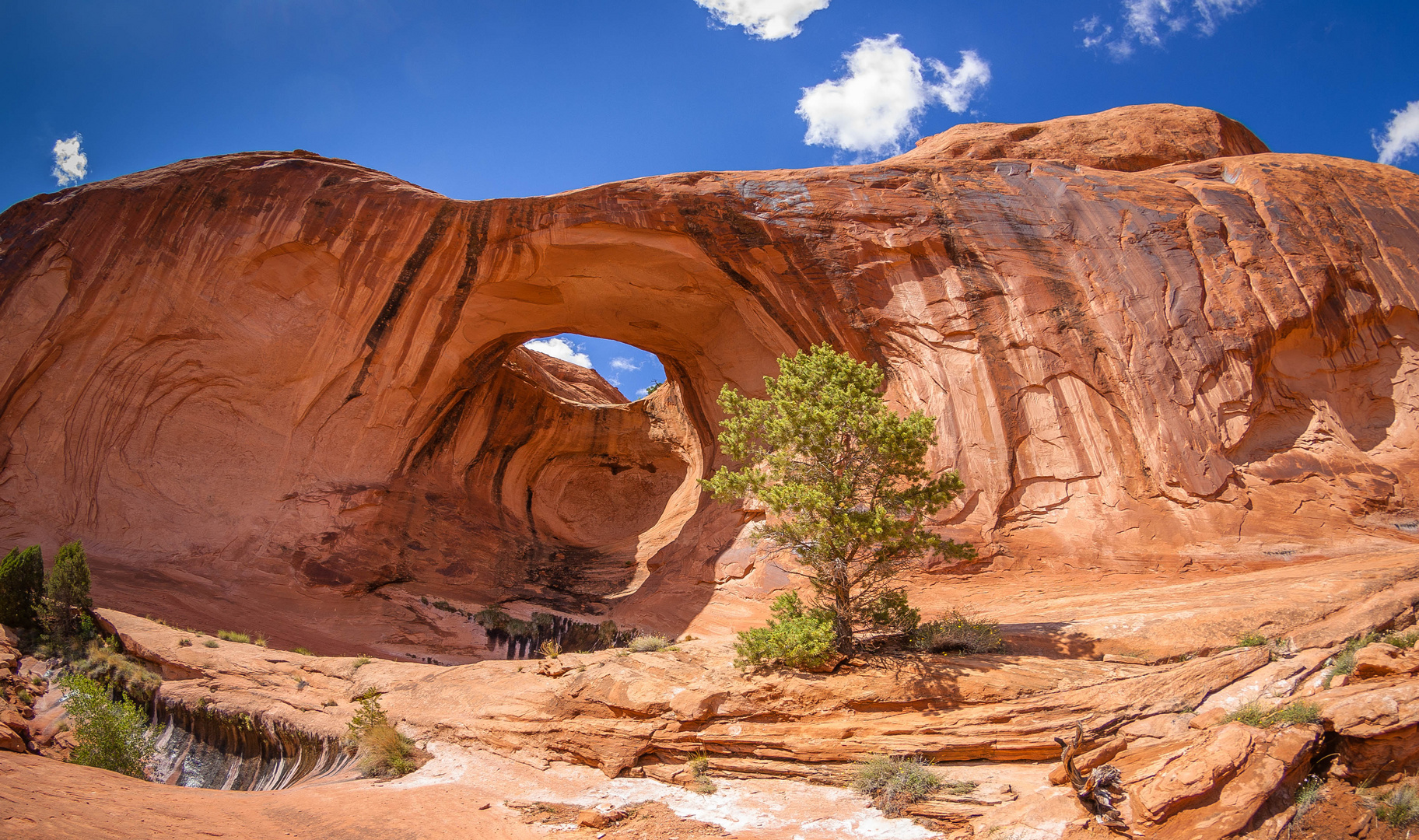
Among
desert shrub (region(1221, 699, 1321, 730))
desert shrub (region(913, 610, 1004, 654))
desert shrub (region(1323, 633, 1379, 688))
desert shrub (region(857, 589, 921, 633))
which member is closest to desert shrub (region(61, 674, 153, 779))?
desert shrub (region(857, 589, 921, 633))

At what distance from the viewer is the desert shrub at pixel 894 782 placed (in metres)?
6.27

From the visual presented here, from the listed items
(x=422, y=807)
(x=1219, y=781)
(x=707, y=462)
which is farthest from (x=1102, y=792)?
(x=707, y=462)

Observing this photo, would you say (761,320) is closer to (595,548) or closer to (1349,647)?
(595,548)

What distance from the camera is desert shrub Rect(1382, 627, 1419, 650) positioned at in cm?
667

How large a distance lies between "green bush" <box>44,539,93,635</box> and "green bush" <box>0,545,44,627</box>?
0.22m

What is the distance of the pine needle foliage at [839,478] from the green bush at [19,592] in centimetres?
1108

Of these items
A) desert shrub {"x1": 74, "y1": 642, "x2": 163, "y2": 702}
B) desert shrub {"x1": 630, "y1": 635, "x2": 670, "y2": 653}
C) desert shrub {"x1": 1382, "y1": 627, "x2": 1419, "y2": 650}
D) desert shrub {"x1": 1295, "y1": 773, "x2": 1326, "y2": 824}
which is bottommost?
desert shrub {"x1": 1295, "y1": 773, "x2": 1326, "y2": 824}

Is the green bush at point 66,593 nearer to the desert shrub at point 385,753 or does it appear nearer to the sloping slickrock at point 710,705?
the sloping slickrock at point 710,705

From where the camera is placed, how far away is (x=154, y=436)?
659 inches

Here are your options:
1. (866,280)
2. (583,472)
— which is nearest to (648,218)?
(866,280)

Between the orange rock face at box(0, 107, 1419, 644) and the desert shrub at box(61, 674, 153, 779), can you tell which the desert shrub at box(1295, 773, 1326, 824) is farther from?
the desert shrub at box(61, 674, 153, 779)

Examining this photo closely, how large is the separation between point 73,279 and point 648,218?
13.5 metres

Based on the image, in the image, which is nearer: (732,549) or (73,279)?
(73,279)

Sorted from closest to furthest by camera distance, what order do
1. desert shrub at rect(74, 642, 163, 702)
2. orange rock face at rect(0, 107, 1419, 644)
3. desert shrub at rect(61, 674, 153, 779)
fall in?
desert shrub at rect(61, 674, 153, 779)
desert shrub at rect(74, 642, 163, 702)
orange rock face at rect(0, 107, 1419, 644)
